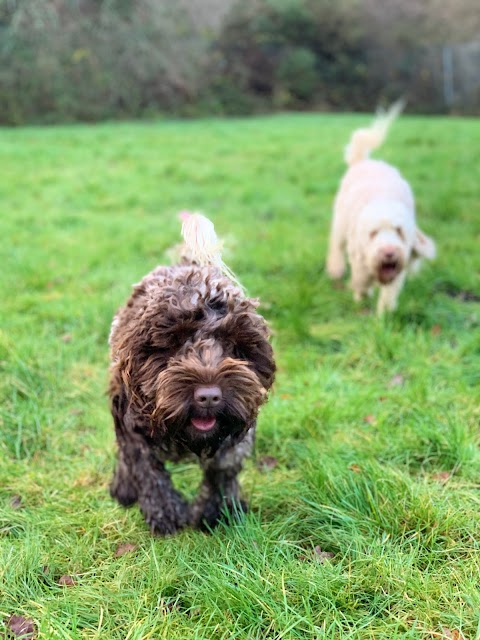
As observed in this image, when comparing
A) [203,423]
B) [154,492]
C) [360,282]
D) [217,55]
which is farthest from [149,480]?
[217,55]

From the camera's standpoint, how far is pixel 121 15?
2344cm

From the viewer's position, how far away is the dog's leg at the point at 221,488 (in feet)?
9.85

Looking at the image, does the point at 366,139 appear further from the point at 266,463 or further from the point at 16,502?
the point at 16,502

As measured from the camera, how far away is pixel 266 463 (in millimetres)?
3572

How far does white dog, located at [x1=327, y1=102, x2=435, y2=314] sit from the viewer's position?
5516 mm

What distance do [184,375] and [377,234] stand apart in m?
3.71

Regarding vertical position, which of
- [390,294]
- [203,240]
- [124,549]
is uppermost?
[203,240]

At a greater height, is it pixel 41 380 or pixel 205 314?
pixel 205 314

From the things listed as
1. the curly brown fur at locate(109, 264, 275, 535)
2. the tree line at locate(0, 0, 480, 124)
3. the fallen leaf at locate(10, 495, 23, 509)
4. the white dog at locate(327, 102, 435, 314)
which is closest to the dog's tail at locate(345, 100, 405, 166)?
the white dog at locate(327, 102, 435, 314)

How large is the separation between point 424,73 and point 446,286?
95.5ft

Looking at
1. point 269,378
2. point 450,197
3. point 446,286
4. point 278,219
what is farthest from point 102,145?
point 269,378

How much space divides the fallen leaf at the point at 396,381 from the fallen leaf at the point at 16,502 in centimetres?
241

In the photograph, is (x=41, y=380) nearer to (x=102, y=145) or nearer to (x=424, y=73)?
(x=102, y=145)

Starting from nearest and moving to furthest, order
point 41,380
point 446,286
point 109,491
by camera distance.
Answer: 1. point 109,491
2. point 41,380
3. point 446,286
